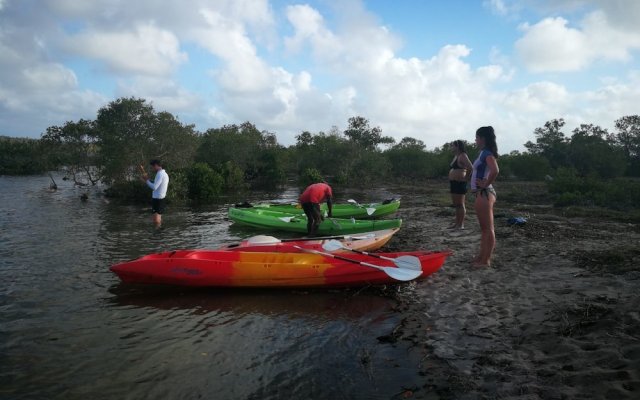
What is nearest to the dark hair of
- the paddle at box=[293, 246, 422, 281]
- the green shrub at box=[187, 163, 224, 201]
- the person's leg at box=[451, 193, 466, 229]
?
the paddle at box=[293, 246, 422, 281]

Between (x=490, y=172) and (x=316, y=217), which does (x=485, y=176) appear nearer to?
(x=490, y=172)

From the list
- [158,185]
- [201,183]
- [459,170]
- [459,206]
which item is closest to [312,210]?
[459,206]

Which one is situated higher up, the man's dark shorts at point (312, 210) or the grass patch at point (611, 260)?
the man's dark shorts at point (312, 210)

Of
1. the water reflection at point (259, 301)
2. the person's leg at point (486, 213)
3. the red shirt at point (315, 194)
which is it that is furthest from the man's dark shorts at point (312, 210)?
the person's leg at point (486, 213)

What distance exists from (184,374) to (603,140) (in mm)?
41505

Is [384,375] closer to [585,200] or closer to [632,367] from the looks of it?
[632,367]

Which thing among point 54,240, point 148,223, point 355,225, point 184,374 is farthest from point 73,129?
point 184,374

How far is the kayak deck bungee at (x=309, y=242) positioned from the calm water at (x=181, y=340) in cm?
149

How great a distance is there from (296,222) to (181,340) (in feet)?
23.7

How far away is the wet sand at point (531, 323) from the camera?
358cm

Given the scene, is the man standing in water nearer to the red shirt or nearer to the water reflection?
the red shirt

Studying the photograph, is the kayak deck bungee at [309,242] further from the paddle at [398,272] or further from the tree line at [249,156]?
the tree line at [249,156]

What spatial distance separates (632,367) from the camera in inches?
136

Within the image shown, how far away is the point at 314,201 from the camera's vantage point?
1065 cm
